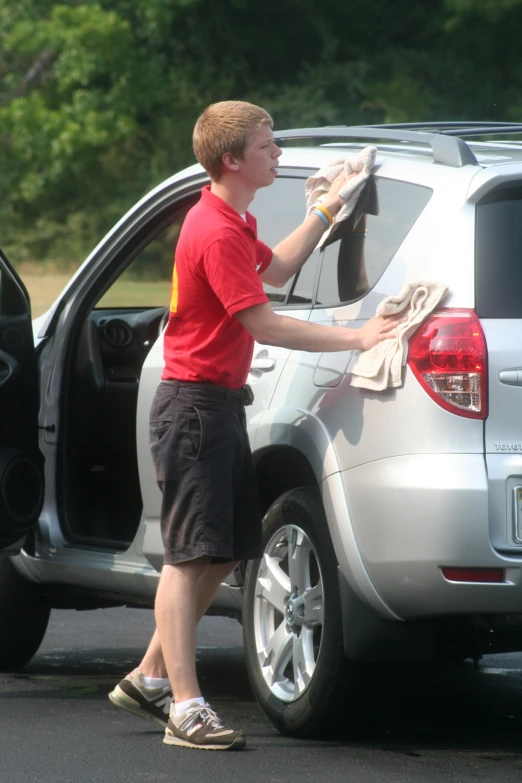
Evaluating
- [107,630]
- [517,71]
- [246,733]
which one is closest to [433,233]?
[246,733]

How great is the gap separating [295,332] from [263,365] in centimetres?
48

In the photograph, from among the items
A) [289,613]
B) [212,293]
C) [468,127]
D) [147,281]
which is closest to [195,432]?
[212,293]

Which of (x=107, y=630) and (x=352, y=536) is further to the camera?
(x=107, y=630)

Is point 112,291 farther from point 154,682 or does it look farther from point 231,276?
point 231,276

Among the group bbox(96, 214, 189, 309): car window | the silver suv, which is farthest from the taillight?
bbox(96, 214, 189, 309): car window

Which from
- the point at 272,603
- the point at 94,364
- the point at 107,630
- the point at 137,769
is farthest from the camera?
the point at 107,630

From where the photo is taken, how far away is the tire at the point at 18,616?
5.93m

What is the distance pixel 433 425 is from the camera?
161 inches

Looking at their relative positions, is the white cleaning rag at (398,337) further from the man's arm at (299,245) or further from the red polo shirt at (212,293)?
the man's arm at (299,245)

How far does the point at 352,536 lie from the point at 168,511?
0.60 metres

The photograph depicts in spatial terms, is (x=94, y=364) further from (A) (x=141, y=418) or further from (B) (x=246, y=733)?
(B) (x=246, y=733)

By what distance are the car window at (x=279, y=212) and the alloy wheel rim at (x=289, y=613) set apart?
0.79 metres

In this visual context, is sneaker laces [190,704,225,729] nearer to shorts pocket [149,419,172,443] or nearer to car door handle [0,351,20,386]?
shorts pocket [149,419,172,443]

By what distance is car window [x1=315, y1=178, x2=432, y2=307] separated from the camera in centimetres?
439
